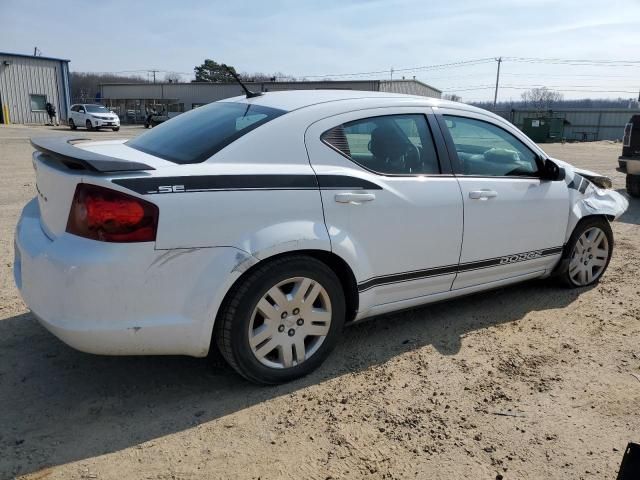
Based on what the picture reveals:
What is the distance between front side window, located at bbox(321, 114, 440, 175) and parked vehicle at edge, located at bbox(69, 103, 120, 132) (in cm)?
3126

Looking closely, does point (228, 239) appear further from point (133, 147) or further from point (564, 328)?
point (564, 328)

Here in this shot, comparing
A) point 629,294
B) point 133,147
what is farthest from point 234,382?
point 629,294

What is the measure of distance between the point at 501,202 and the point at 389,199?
103 cm

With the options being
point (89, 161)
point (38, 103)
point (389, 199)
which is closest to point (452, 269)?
point (389, 199)

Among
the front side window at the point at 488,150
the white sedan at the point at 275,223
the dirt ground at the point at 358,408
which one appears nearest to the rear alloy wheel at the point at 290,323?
the white sedan at the point at 275,223

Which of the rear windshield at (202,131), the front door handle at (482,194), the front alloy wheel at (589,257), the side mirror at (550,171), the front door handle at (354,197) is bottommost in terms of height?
the front alloy wheel at (589,257)

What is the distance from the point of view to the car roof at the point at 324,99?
10.7 feet

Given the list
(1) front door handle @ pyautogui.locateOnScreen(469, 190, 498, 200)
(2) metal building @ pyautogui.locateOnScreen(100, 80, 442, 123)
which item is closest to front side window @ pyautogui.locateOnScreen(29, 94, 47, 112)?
(2) metal building @ pyautogui.locateOnScreen(100, 80, 442, 123)

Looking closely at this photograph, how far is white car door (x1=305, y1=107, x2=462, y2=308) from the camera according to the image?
3.07m

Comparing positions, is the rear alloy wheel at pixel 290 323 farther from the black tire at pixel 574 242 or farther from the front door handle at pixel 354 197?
the black tire at pixel 574 242

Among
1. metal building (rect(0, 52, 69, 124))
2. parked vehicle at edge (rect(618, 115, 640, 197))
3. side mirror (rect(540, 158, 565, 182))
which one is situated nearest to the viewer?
side mirror (rect(540, 158, 565, 182))

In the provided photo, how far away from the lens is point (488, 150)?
400 centimetres

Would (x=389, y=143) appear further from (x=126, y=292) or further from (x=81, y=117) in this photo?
(x=81, y=117)

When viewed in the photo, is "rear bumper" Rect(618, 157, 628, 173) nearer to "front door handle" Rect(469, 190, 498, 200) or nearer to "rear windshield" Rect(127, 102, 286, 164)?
"front door handle" Rect(469, 190, 498, 200)
